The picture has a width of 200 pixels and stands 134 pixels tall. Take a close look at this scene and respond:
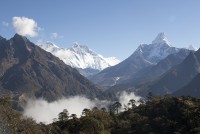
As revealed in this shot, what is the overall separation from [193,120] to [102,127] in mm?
44147

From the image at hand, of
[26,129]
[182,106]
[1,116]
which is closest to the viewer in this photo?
[1,116]

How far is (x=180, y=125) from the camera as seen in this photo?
17838 cm

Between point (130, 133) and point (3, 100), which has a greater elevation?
point (130, 133)

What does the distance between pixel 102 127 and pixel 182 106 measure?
155 ft

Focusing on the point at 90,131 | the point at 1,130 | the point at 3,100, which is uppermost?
the point at 90,131

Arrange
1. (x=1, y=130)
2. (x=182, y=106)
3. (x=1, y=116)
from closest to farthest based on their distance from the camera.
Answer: (x=1, y=130), (x=1, y=116), (x=182, y=106)

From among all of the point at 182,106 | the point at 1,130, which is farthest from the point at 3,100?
the point at 182,106

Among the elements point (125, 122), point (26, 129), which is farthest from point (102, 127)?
point (26, 129)

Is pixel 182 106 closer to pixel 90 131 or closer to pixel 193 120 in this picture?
pixel 193 120

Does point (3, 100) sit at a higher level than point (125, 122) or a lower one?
lower

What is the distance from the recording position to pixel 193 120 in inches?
6727

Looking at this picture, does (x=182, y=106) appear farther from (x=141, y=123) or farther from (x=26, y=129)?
(x=26, y=129)

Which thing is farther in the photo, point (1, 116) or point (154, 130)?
point (154, 130)

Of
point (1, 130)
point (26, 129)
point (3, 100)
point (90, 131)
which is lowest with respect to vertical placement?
point (1, 130)
